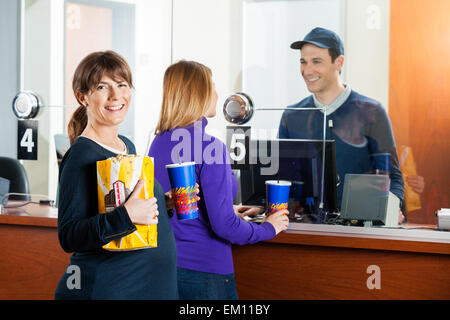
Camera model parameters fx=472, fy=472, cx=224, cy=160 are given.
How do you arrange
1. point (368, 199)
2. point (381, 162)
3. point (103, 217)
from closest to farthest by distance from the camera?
point (103, 217) → point (368, 199) → point (381, 162)

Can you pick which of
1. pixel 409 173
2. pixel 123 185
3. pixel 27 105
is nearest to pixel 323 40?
pixel 409 173

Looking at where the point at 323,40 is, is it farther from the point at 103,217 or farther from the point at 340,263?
the point at 103,217

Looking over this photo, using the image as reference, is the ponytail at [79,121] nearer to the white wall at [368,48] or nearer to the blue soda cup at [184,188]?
the blue soda cup at [184,188]

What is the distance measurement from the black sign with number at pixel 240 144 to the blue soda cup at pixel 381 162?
1.51 m

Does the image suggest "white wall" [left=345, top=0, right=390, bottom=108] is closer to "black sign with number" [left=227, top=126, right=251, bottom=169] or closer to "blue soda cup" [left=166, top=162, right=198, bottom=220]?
"black sign with number" [left=227, top=126, right=251, bottom=169]

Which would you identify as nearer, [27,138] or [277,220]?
[277,220]

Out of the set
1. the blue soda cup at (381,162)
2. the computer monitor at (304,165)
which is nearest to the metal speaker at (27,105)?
the computer monitor at (304,165)

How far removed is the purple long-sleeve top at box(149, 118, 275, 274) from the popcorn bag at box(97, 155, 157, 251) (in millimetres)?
281

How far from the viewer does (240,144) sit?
1.91m

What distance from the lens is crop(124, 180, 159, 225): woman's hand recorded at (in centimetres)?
99

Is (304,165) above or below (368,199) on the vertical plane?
above

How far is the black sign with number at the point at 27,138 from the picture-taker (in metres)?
2.61

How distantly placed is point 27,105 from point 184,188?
1.72 m
